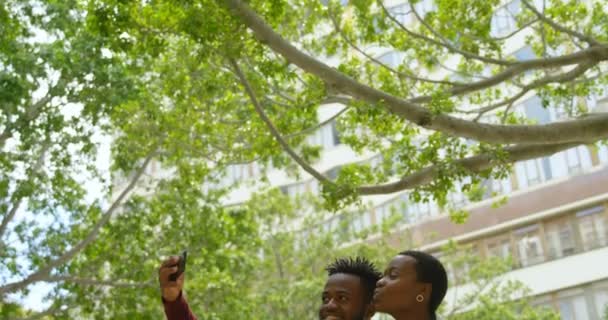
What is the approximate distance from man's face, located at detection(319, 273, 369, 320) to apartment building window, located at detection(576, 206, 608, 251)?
24.0m

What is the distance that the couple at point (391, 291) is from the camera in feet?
14.1

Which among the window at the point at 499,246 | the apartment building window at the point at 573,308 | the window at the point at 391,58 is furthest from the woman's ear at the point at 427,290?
the window at the point at 391,58

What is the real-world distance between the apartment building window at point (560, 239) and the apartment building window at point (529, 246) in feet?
1.07

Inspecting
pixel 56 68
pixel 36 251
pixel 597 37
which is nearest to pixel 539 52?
pixel 597 37

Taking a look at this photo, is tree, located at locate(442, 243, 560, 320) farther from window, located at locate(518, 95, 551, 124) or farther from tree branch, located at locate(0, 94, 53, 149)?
tree branch, located at locate(0, 94, 53, 149)

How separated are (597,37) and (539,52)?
6.05 feet

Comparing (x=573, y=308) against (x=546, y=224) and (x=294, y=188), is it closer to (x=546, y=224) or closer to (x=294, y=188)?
(x=546, y=224)

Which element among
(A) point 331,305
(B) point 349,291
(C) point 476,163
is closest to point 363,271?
(B) point 349,291

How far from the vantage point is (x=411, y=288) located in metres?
4.34

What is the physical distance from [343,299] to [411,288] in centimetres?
38

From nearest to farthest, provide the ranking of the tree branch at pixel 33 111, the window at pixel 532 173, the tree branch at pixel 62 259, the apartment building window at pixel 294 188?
the tree branch at pixel 62 259 → the tree branch at pixel 33 111 → the window at pixel 532 173 → the apartment building window at pixel 294 188

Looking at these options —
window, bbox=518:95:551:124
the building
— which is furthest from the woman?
window, bbox=518:95:551:124

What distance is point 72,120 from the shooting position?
1502 centimetres

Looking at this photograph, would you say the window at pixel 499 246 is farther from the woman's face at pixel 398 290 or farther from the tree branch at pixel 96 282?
the woman's face at pixel 398 290
